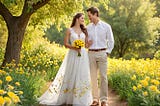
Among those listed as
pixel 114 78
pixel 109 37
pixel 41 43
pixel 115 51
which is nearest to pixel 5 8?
pixel 114 78

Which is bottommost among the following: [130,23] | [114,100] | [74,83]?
[114,100]

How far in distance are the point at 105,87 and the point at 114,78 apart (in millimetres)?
3482

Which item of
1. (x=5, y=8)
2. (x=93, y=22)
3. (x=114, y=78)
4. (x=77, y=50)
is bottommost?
(x=114, y=78)

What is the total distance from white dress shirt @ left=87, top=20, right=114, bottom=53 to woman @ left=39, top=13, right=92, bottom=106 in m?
0.25

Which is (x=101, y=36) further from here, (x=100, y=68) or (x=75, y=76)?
(x=75, y=76)

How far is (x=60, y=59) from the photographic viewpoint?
1680 centimetres

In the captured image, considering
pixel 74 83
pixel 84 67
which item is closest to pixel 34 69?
pixel 74 83

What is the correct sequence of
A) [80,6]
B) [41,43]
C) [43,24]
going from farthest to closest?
[41,43], [43,24], [80,6]

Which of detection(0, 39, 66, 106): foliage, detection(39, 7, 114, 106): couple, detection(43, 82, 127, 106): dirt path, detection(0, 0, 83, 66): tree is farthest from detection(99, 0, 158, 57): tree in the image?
detection(39, 7, 114, 106): couple

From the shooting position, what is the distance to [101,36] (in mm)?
8609

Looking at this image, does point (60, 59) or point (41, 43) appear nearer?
point (60, 59)

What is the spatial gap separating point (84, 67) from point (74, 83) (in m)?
0.43

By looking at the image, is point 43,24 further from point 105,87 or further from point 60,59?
point 105,87

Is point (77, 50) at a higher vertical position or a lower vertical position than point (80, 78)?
higher
